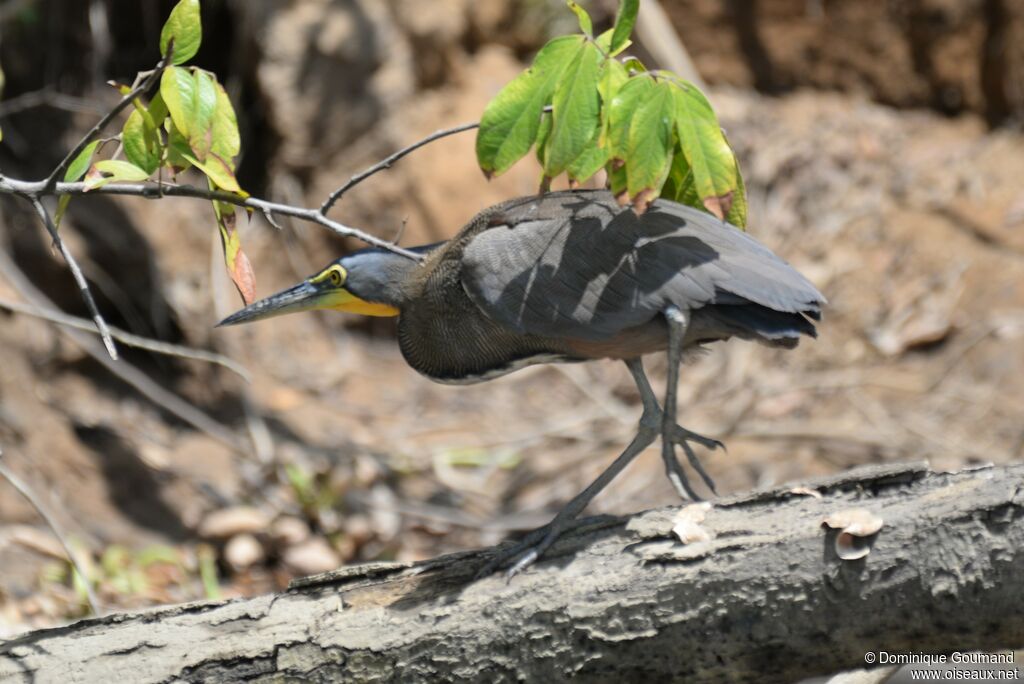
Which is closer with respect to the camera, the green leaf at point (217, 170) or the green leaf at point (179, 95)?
the green leaf at point (179, 95)

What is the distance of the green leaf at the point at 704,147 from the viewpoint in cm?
238

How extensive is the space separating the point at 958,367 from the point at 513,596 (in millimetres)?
4200

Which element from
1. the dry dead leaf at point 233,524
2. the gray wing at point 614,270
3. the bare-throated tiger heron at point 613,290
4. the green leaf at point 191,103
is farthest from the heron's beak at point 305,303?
the dry dead leaf at point 233,524

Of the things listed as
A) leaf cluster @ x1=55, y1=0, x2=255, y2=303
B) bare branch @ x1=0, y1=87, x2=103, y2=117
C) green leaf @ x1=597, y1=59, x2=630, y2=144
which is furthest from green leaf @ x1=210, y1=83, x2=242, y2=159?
bare branch @ x1=0, y1=87, x2=103, y2=117

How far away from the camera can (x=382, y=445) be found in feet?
20.5

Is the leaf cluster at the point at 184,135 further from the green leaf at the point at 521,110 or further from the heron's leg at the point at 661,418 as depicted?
the heron's leg at the point at 661,418

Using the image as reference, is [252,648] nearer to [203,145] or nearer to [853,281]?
[203,145]

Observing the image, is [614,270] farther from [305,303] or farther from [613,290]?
[305,303]

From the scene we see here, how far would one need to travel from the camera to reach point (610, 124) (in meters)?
→ 2.38

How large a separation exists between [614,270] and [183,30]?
129cm

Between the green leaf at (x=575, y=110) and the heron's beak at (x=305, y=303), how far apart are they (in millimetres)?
1314

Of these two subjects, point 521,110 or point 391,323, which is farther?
point 391,323

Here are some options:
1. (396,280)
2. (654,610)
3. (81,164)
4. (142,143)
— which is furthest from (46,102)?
(654,610)

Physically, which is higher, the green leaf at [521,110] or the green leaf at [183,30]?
the green leaf at [183,30]
